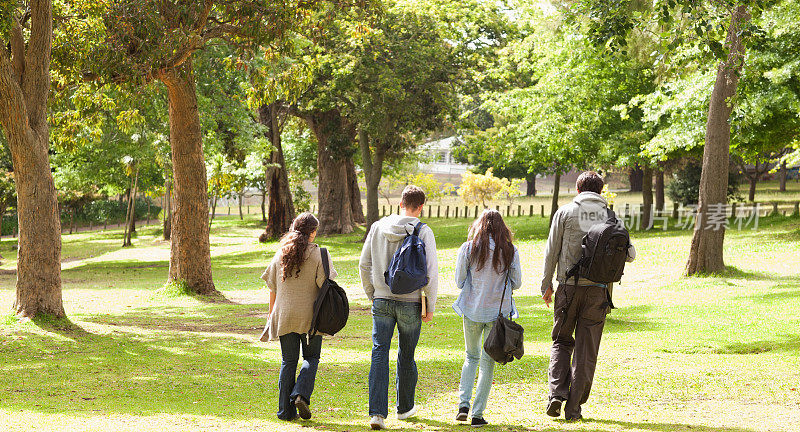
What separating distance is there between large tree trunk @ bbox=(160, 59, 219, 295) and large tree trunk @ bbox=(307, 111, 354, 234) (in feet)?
69.7

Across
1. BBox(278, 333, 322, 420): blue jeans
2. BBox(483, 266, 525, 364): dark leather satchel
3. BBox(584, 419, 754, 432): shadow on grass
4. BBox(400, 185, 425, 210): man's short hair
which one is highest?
BBox(400, 185, 425, 210): man's short hair

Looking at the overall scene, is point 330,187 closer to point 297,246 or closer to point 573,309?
point 297,246

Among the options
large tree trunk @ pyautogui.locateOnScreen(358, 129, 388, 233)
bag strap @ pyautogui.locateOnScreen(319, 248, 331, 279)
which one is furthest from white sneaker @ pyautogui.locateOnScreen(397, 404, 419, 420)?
large tree trunk @ pyautogui.locateOnScreen(358, 129, 388, 233)

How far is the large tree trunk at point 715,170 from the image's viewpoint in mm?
18062

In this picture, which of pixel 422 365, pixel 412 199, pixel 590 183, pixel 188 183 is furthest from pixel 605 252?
pixel 188 183

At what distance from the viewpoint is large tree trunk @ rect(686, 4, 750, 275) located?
18.1 metres

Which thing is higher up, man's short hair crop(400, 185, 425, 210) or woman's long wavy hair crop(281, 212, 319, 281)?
man's short hair crop(400, 185, 425, 210)

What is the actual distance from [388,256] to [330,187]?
33.7 m

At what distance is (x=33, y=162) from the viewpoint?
37.9 feet

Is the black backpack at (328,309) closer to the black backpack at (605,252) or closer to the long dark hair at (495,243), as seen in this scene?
the long dark hair at (495,243)

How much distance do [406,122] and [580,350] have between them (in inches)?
1070

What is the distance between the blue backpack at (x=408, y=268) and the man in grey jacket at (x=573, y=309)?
112 cm

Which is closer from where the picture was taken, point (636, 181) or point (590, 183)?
point (590, 183)

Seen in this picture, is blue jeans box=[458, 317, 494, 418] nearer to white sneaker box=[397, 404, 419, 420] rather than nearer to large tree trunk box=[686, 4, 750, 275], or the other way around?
white sneaker box=[397, 404, 419, 420]
